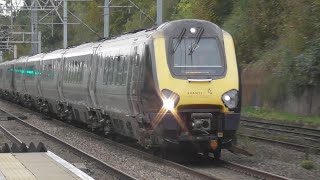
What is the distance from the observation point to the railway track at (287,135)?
1726 cm

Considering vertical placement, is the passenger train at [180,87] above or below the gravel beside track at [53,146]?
above

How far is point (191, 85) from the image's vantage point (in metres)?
13.2

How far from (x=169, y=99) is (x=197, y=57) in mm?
1265

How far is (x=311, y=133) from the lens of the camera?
1992 cm

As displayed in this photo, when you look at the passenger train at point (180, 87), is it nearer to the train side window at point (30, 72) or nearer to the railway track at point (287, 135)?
the railway track at point (287, 135)

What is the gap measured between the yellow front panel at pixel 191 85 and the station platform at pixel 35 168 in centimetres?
285

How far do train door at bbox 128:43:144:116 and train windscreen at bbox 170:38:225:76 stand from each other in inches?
35.4

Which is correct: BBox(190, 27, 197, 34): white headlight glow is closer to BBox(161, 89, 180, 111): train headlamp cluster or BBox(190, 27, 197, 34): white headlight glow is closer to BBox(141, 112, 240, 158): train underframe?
BBox(161, 89, 180, 111): train headlamp cluster

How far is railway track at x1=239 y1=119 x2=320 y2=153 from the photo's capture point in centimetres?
1726

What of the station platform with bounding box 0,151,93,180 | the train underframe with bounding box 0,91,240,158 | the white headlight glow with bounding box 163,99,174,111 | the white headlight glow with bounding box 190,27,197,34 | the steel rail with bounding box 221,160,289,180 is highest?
the white headlight glow with bounding box 190,27,197,34

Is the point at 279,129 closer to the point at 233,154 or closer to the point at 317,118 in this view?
the point at 317,118

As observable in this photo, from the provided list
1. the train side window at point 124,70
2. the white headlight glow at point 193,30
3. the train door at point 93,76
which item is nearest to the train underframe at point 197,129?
the white headlight glow at point 193,30

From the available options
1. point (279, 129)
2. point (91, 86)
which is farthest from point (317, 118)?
point (91, 86)

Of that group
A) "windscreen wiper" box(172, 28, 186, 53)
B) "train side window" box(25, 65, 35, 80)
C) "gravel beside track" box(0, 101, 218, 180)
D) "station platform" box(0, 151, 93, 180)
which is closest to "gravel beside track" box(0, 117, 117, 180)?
"gravel beside track" box(0, 101, 218, 180)
